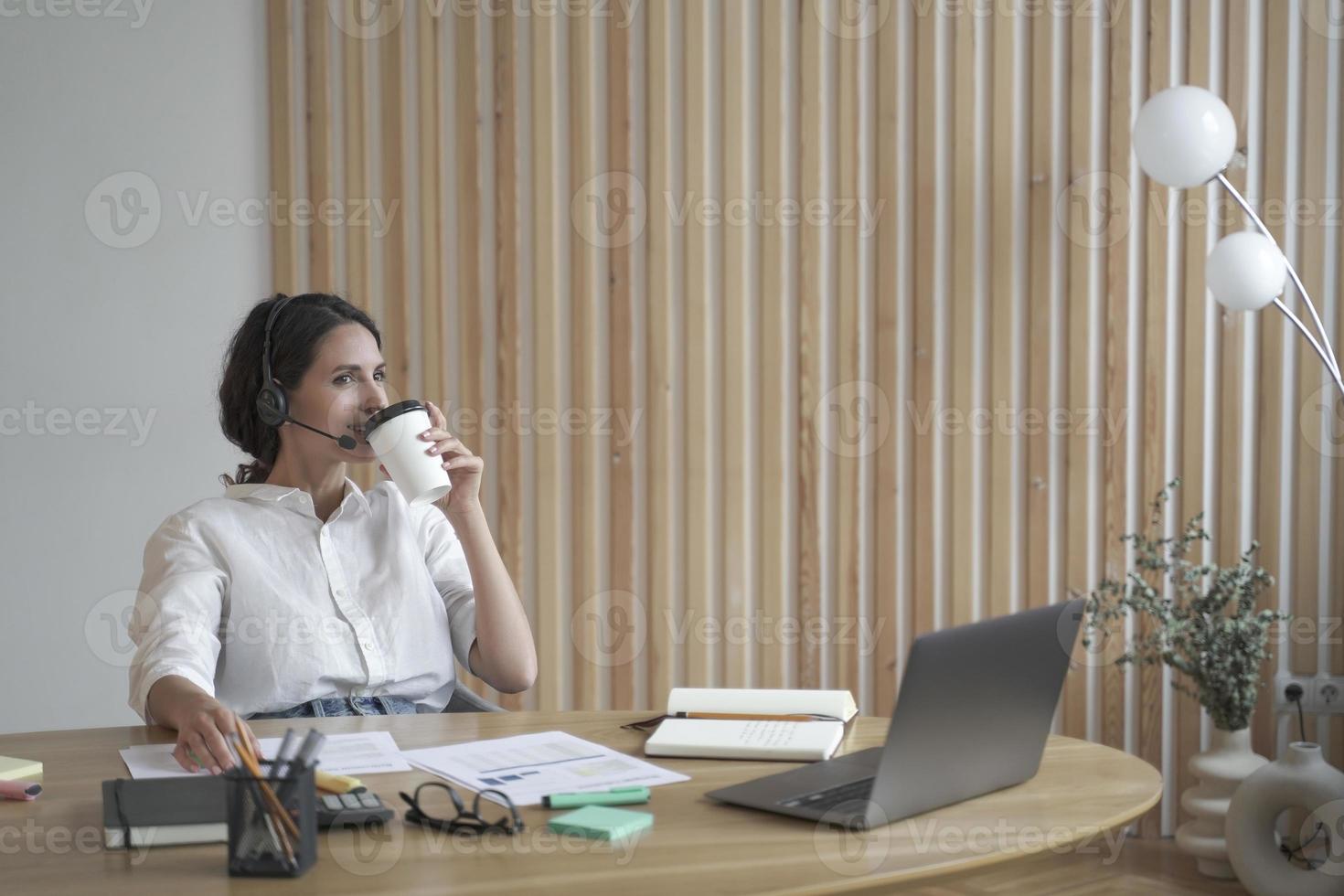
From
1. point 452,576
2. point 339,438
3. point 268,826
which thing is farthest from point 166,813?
point 452,576

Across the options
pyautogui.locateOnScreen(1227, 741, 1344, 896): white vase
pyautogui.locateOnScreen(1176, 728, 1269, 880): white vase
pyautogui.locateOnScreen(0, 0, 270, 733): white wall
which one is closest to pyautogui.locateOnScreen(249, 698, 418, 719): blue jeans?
pyautogui.locateOnScreen(0, 0, 270, 733): white wall

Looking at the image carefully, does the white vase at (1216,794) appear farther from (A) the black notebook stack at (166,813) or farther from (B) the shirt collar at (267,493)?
(A) the black notebook stack at (166,813)

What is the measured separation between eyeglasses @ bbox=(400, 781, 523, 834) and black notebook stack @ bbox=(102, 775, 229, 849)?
0.18m

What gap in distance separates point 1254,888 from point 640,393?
1918 millimetres

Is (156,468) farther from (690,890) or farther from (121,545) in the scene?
(690,890)

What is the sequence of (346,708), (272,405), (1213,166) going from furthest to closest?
(1213,166) < (272,405) < (346,708)

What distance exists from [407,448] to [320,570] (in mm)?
321

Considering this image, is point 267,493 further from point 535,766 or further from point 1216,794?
point 1216,794

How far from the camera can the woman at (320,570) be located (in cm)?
192

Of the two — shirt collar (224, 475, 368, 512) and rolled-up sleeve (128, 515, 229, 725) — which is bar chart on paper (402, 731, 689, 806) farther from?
shirt collar (224, 475, 368, 512)

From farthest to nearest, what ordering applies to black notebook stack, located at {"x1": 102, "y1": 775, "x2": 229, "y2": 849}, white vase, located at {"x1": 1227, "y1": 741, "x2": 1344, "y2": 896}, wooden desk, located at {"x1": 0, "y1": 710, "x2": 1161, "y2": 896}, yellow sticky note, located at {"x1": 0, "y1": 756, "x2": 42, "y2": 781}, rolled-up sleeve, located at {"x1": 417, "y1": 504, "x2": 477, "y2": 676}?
1. white vase, located at {"x1": 1227, "y1": 741, "x2": 1344, "y2": 896}
2. rolled-up sleeve, located at {"x1": 417, "y1": 504, "x2": 477, "y2": 676}
3. yellow sticky note, located at {"x1": 0, "y1": 756, "x2": 42, "y2": 781}
4. black notebook stack, located at {"x1": 102, "y1": 775, "x2": 229, "y2": 849}
5. wooden desk, located at {"x1": 0, "y1": 710, "x2": 1161, "y2": 896}

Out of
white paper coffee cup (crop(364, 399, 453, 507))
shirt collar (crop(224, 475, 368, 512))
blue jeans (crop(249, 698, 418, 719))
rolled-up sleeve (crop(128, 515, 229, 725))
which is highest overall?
white paper coffee cup (crop(364, 399, 453, 507))

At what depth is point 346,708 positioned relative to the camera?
196 centimetres

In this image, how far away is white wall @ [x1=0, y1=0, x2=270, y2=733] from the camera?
330cm
